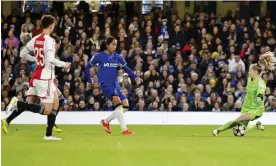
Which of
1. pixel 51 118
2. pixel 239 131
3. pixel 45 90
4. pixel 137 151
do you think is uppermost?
pixel 45 90

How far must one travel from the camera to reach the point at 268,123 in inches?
727

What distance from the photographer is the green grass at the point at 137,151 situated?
8.48 metres

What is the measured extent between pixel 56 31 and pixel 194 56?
472 centimetres

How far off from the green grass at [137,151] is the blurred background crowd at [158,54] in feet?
26.7

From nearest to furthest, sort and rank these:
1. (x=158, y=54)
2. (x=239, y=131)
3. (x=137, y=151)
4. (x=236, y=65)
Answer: (x=137, y=151) < (x=239, y=131) < (x=236, y=65) < (x=158, y=54)

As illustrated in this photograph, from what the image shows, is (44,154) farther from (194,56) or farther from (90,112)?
(194,56)

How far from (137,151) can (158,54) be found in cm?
1308

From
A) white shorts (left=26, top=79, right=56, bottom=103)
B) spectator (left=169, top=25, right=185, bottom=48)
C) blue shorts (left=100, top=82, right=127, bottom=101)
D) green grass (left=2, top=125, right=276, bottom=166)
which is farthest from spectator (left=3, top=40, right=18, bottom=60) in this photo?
white shorts (left=26, top=79, right=56, bottom=103)

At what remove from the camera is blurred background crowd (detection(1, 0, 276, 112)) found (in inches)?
819

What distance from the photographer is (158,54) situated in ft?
75.0

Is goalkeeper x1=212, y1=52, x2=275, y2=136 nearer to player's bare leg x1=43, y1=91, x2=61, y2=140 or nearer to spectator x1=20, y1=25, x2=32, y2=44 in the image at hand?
player's bare leg x1=43, y1=91, x2=61, y2=140

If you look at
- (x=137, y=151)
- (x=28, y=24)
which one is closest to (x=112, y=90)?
(x=137, y=151)

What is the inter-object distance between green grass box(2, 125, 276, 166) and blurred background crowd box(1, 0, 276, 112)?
813cm

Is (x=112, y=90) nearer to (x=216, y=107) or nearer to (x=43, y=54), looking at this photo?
(x=43, y=54)
